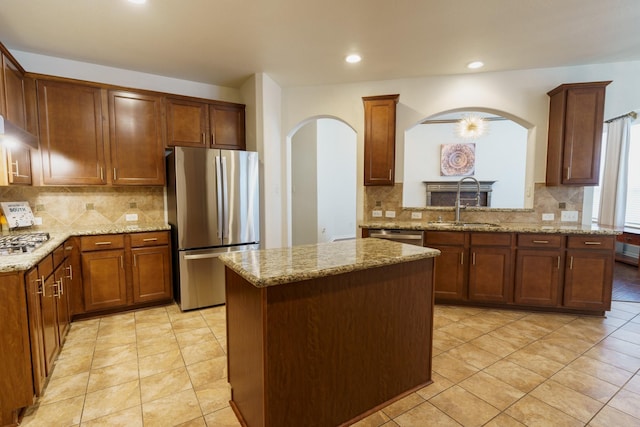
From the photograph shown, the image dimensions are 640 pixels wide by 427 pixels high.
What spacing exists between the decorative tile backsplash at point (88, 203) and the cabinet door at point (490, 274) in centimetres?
375

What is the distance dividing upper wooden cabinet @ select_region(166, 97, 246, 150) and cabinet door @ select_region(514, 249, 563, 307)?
11.7 ft

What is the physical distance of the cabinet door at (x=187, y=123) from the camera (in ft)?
11.5

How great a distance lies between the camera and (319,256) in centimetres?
176

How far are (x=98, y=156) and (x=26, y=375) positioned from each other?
223cm

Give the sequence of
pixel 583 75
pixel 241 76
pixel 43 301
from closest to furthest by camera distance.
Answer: pixel 43 301 < pixel 583 75 < pixel 241 76

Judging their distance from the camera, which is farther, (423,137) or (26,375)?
(423,137)

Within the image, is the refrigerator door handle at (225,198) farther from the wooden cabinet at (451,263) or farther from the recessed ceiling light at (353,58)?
the wooden cabinet at (451,263)

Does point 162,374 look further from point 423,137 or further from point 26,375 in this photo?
point 423,137

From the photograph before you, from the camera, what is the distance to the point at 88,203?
3.44m

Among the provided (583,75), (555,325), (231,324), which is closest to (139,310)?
(231,324)

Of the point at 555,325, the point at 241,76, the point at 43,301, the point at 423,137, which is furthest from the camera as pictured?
the point at 423,137

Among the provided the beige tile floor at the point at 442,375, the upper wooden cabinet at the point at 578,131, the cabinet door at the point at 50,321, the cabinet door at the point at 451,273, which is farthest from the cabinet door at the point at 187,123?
the upper wooden cabinet at the point at 578,131

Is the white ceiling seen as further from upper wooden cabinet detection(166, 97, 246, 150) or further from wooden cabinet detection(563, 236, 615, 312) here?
wooden cabinet detection(563, 236, 615, 312)

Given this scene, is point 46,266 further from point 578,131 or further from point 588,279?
point 578,131
